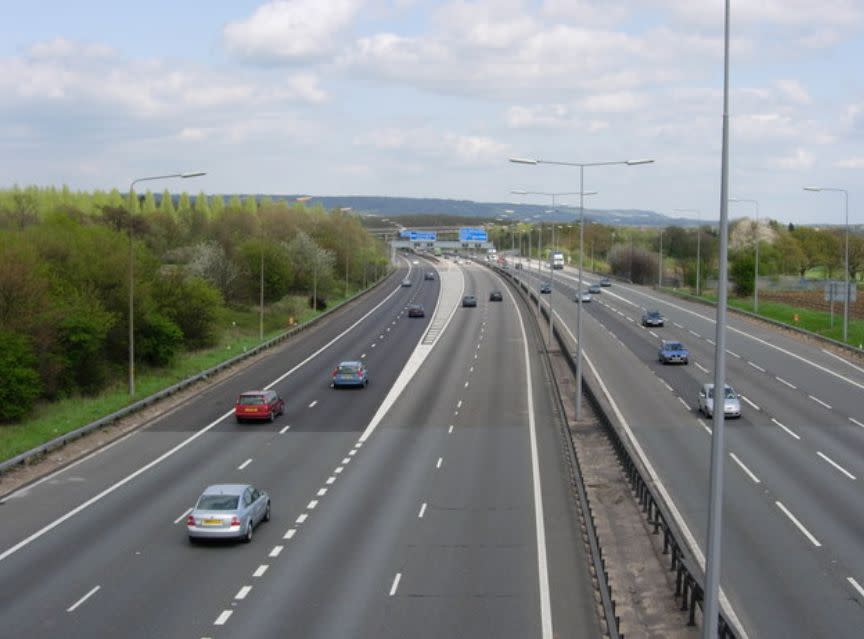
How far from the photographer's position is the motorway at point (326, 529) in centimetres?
1953

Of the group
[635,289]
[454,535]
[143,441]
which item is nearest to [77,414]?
[143,441]

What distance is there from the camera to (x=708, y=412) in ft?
140

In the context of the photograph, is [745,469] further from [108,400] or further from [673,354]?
[108,400]

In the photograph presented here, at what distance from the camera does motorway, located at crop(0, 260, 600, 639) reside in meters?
19.5

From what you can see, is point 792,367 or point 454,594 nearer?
point 454,594

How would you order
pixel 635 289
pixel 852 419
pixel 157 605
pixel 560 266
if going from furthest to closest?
pixel 560 266
pixel 635 289
pixel 852 419
pixel 157 605

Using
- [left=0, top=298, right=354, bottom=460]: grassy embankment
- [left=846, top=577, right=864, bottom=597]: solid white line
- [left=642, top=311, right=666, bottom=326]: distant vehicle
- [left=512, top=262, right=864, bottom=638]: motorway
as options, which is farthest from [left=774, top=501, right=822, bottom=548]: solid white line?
[left=642, top=311, right=666, bottom=326]: distant vehicle

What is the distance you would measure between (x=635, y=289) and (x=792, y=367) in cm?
6468

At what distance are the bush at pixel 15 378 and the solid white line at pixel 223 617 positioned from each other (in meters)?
27.4

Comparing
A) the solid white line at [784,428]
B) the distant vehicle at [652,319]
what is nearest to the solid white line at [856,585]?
the solid white line at [784,428]

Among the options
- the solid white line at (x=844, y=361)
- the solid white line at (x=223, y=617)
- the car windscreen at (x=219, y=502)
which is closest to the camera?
the solid white line at (x=223, y=617)

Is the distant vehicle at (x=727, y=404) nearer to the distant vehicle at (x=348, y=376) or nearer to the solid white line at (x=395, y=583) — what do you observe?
the distant vehicle at (x=348, y=376)

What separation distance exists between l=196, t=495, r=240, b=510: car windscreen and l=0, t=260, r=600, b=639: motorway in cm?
91

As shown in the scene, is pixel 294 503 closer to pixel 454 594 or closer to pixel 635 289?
pixel 454 594
